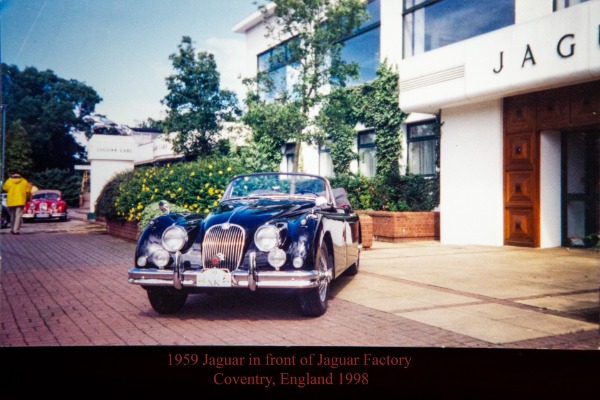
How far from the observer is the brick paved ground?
2947mm

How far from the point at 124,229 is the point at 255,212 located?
308 inches

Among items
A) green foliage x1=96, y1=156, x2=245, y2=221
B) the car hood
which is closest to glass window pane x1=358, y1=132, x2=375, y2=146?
green foliage x1=96, y1=156, x2=245, y2=221

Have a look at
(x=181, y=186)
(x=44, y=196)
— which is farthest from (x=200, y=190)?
(x=44, y=196)

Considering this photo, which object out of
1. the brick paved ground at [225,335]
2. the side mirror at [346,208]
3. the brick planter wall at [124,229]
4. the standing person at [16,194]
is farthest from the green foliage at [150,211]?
the standing person at [16,194]

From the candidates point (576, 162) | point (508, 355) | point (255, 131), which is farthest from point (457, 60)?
point (508, 355)

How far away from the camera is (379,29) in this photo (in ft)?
43.8

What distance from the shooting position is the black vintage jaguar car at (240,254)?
11.8 ft

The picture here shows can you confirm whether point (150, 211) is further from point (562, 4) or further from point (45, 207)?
point (45, 207)

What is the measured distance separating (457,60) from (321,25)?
320cm

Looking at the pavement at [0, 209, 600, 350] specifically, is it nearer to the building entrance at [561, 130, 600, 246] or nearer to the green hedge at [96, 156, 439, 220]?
the building entrance at [561, 130, 600, 246]

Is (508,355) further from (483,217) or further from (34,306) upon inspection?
(483,217)

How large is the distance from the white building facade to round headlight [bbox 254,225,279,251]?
6061mm

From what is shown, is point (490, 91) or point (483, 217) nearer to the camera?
point (490, 91)

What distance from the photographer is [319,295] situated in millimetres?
3844
